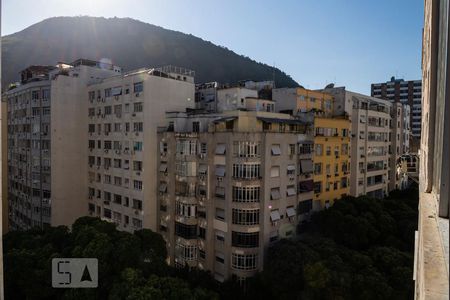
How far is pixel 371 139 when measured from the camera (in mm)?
50469

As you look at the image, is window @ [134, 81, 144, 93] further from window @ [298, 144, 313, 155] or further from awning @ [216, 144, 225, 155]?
window @ [298, 144, 313, 155]

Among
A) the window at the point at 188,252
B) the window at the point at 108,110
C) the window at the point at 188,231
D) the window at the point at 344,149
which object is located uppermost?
the window at the point at 108,110

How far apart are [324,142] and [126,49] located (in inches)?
5310

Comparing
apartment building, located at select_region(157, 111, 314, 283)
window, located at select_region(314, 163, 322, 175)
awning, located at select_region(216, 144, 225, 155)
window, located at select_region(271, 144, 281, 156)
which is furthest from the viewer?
window, located at select_region(314, 163, 322, 175)

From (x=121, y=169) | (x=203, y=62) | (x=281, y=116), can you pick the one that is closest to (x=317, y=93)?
→ (x=281, y=116)

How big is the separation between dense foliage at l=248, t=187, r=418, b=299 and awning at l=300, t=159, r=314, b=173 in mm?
5263

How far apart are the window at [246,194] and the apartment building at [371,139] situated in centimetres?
2205

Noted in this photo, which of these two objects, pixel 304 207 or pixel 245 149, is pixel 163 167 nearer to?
pixel 245 149

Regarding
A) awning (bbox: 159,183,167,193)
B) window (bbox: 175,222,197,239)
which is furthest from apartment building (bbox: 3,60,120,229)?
window (bbox: 175,222,197,239)

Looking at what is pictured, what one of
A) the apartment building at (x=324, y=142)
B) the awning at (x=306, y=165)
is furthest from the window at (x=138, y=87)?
the awning at (x=306, y=165)

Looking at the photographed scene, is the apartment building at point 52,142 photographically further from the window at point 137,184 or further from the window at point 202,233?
the window at point 202,233

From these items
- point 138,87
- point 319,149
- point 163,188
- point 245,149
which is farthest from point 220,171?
point 138,87

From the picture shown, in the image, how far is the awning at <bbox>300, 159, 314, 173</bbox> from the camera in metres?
36.6
